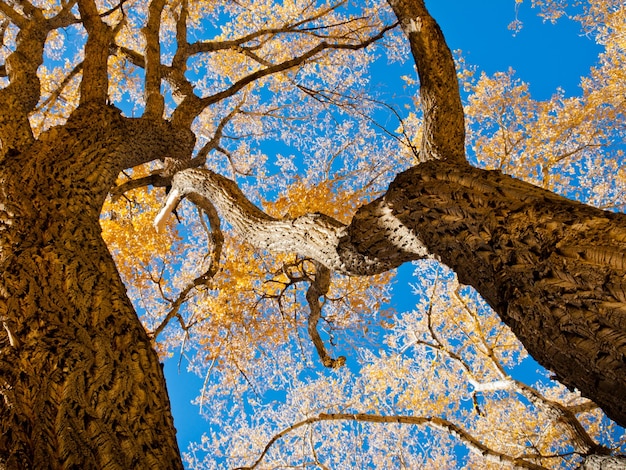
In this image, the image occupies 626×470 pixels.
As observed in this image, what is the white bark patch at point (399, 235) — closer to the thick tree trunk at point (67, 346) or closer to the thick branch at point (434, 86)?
the thick branch at point (434, 86)

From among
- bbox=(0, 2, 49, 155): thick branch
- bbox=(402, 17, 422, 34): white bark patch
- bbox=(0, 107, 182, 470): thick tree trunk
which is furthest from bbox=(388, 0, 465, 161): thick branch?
bbox=(0, 2, 49, 155): thick branch

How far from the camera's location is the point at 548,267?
1.75 metres

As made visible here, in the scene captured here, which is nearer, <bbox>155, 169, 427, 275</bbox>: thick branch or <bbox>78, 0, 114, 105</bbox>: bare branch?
<bbox>155, 169, 427, 275</bbox>: thick branch

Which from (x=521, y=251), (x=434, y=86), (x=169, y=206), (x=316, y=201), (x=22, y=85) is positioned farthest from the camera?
(x=316, y=201)

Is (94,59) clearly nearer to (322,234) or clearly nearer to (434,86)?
(322,234)

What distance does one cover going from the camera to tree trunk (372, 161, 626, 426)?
5.05 feet

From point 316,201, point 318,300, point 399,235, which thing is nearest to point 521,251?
point 399,235

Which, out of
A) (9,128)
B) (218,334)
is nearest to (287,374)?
(218,334)

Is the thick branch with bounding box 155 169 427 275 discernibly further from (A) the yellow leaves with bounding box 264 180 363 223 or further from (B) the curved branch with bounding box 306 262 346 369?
(A) the yellow leaves with bounding box 264 180 363 223

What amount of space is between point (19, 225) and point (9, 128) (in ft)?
5.50

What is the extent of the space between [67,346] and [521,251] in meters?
1.97

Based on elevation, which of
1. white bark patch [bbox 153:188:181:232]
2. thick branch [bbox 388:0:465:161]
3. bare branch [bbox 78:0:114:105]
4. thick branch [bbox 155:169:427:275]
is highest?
bare branch [bbox 78:0:114:105]

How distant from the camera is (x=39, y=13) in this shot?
5293mm

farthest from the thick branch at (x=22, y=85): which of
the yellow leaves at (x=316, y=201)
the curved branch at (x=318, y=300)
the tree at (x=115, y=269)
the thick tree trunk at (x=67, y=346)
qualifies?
the yellow leaves at (x=316, y=201)
